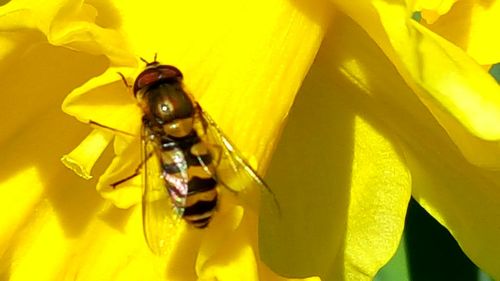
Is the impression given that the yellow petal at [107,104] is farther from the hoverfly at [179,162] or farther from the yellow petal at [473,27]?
the yellow petal at [473,27]

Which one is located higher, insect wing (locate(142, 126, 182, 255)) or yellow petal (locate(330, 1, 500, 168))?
yellow petal (locate(330, 1, 500, 168))

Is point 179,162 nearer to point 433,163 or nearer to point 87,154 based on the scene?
point 87,154

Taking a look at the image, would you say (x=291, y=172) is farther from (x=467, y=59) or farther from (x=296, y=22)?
(x=467, y=59)

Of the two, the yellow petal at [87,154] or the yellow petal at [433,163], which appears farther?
the yellow petal at [433,163]

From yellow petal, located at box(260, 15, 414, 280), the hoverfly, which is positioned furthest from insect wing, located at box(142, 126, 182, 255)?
yellow petal, located at box(260, 15, 414, 280)

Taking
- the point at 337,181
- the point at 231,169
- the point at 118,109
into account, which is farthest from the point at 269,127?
the point at 337,181

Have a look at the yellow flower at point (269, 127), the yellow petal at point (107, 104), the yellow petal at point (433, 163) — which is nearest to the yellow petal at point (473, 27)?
the yellow flower at point (269, 127)

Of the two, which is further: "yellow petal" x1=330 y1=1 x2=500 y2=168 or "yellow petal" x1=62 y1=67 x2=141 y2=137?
"yellow petal" x1=62 y1=67 x2=141 y2=137

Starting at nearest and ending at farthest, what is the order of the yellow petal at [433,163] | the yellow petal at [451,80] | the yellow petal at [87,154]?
1. the yellow petal at [451,80]
2. the yellow petal at [87,154]
3. the yellow petal at [433,163]

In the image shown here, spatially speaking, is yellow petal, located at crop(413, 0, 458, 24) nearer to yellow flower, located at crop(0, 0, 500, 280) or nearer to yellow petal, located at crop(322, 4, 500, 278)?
yellow flower, located at crop(0, 0, 500, 280)
